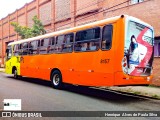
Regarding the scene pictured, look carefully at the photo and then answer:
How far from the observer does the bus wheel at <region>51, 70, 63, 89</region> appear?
14.0 metres

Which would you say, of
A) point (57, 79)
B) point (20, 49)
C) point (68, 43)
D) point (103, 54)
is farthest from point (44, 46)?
point (103, 54)

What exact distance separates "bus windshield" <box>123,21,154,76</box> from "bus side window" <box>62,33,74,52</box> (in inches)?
144

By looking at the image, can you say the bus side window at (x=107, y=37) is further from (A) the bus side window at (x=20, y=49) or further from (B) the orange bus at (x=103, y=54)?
(A) the bus side window at (x=20, y=49)

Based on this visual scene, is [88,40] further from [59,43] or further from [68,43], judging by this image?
[59,43]

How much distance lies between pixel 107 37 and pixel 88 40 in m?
1.37

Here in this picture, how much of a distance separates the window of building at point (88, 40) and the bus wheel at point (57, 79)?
88.1 inches

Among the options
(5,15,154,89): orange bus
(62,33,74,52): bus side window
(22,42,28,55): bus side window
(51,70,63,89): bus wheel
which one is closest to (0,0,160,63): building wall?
(5,15,154,89): orange bus

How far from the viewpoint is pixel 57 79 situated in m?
14.4

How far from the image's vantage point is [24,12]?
40562mm

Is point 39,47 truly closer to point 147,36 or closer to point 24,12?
point 147,36

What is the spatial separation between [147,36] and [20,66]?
11056mm

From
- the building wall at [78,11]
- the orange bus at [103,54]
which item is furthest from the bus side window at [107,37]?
the building wall at [78,11]

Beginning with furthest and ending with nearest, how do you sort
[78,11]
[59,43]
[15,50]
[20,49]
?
[78,11], [15,50], [20,49], [59,43]

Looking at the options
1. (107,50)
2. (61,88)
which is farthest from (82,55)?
(61,88)
